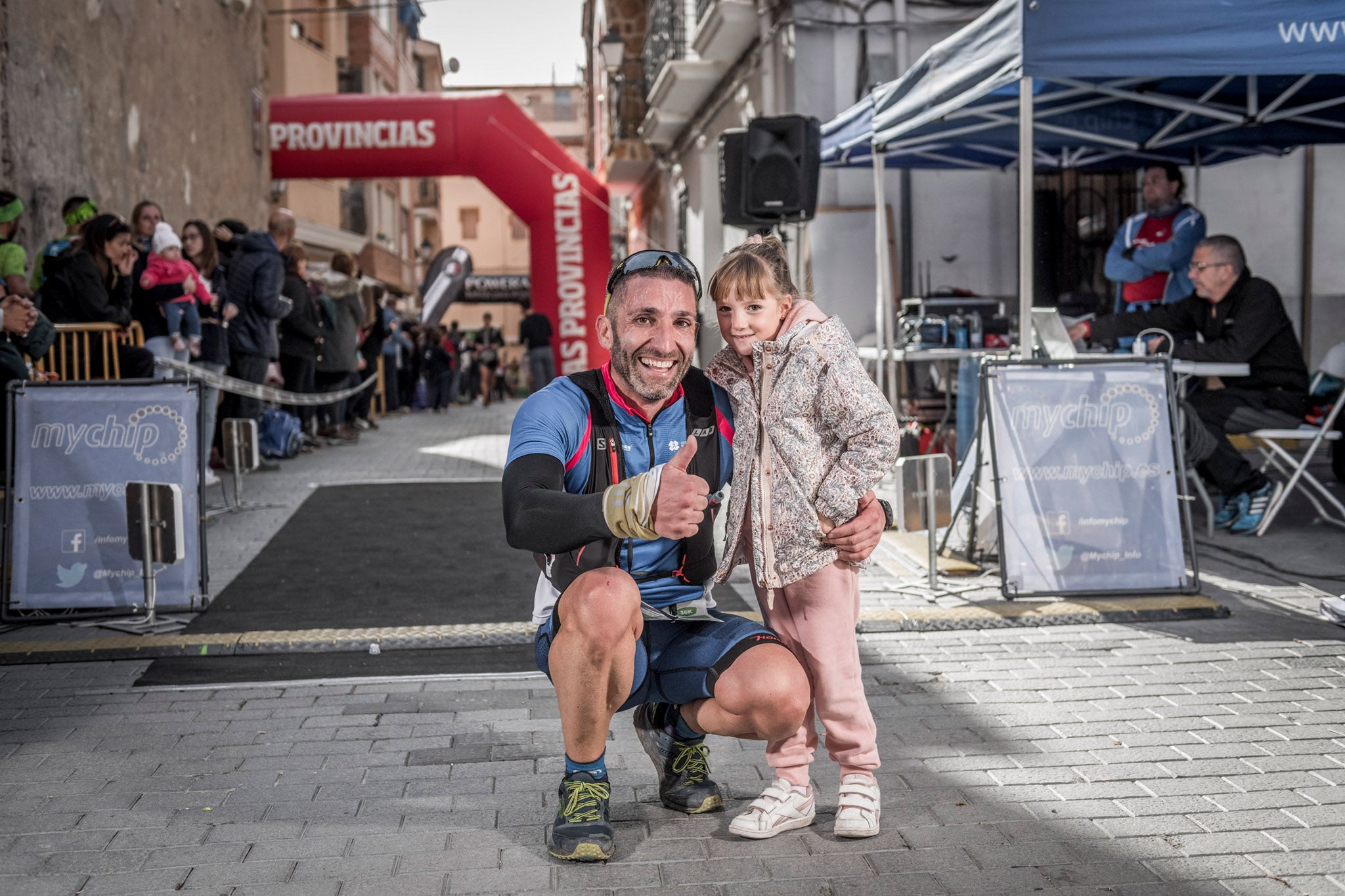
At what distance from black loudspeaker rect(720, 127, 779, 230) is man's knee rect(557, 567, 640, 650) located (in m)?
6.55

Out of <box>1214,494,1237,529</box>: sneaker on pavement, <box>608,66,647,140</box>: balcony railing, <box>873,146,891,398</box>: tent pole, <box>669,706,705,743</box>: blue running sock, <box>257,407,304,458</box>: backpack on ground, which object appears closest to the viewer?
<box>669,706,705,743</box>: blue running sock

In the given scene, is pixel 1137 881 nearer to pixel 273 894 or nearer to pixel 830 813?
pixel 830 813

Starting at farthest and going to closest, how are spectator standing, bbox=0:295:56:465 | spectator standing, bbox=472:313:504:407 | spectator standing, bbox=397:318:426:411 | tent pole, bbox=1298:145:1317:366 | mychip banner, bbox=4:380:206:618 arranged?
spectator standing, bbox=472:313:504:407 → spectator standing, bbox=397:318:426:411 → tent pole, bbox=1298:145:1317:366 → spectator standing, bbox=0:295:56:465 → mychip banner, bbox=4:380:206:618

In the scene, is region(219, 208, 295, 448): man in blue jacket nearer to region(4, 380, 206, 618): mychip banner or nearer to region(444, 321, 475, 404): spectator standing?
region(4, 380, 206, 618): mychip banner

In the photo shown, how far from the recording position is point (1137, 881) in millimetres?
3164

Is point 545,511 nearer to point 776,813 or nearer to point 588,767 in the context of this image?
point 588,767

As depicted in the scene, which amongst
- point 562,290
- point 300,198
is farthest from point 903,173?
point 300,198

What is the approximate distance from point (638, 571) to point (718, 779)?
870 mm

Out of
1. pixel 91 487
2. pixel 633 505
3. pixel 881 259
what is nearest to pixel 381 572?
pixel 91 487

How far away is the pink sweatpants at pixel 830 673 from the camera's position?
349 centimetres

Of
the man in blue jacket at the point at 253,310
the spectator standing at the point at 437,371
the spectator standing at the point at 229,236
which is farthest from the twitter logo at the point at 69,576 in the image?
the spectator standing at the point at 437,371

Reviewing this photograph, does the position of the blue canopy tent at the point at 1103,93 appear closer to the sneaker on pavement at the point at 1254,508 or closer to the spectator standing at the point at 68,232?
the sneaker on pavement at the point at 1254,508

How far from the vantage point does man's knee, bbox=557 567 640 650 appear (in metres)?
3.21

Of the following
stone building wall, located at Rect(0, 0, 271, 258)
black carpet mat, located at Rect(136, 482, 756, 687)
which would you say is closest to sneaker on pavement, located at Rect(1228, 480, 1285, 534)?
black carpet mat, located at Rect(136, 482, 756, 687)
